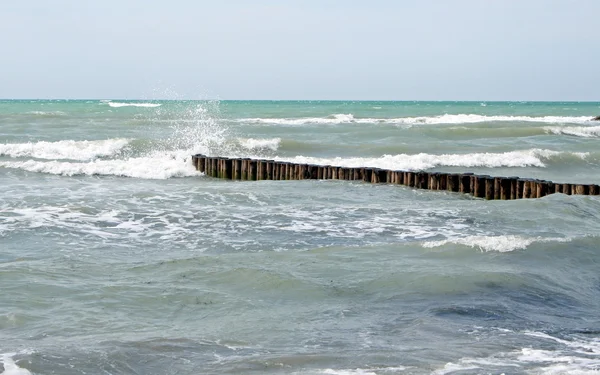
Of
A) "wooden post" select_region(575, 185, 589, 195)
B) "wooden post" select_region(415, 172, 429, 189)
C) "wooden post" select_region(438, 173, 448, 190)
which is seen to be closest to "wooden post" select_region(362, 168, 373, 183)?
"wooden post" select_region(415, 172, 429, 189)

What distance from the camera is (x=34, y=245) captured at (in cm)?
1038

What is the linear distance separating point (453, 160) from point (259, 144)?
7640 mm

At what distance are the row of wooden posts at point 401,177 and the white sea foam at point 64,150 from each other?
6376mm

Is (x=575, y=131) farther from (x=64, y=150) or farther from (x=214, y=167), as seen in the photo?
(x=64, y=150)

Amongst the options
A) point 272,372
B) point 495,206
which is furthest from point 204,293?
point 495,206

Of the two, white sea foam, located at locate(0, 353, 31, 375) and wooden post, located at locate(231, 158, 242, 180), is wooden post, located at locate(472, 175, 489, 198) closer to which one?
wooden post, located at locate(231, 158, 242, 180)

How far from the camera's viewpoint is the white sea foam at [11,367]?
5.77 m

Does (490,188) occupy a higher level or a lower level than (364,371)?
higher

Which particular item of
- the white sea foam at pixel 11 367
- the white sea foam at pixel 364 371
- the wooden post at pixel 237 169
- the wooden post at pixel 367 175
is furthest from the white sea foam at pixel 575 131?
the white sea foam at pixel 11 367

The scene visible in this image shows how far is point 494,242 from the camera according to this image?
10.4m

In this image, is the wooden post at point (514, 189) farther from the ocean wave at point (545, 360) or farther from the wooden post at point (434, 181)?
the ocean wave at point (545, 360)

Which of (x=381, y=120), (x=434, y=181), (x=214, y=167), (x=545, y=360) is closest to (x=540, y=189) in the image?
(x=434, y=181)

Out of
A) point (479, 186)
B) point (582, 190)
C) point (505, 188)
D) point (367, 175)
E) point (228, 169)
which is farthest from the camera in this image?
point (228, 169)

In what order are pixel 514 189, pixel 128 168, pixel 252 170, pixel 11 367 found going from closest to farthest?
pixel 11 367, pixel 514 189, pixel 252 170, pixel 128 168
